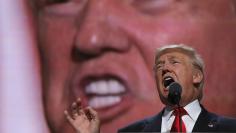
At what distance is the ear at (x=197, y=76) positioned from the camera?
3.76 feet

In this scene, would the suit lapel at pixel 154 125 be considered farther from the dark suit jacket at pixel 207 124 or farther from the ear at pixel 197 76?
the ear at pixel 197 76

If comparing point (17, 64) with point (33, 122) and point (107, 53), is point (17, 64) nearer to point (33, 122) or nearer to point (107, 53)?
point (33, 122)

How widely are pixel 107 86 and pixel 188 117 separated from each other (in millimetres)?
704

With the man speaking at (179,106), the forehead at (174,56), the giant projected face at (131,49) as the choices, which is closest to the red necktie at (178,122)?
the man speaking at (179,106)

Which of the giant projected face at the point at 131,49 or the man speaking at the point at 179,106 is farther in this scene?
the giant projected face at the point at 131,49

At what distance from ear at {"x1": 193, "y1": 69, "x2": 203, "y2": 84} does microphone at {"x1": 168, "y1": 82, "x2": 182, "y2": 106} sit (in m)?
0.12

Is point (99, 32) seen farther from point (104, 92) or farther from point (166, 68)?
point (166, 68)

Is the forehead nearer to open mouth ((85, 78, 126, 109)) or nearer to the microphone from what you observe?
the microphone

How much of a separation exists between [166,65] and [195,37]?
622mm

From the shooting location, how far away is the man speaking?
3.59 ft

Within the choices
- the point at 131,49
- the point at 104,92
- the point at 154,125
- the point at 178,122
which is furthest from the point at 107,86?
the point at 178,122

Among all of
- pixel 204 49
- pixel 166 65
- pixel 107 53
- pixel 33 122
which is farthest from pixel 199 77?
pixel 33 122

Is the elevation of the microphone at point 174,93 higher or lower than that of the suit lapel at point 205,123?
higher

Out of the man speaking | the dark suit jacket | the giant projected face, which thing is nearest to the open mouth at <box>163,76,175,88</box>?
the man speaking
